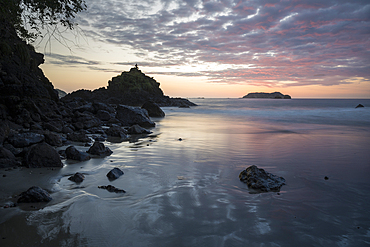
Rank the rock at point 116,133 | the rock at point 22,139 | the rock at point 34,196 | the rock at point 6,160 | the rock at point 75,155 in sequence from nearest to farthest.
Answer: the rock at point 34,196 → the rock at point 6,160 → the rock at point 75,155 → the rock at point 22,139 → the rock at point 116,133

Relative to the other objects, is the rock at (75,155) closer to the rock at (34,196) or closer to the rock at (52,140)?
the rock at (52,140)

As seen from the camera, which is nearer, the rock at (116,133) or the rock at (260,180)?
the rock at (260,180)

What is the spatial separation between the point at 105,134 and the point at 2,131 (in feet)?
14.5

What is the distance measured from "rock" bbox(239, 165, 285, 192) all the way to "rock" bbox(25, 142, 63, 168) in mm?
4578

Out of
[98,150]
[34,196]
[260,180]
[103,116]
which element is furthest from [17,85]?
[260,180]

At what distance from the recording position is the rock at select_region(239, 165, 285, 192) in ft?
14.0

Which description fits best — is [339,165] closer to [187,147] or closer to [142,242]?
[187,147]

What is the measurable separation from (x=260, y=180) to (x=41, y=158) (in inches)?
207

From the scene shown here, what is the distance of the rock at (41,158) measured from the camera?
5.07 m

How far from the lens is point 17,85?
11.8 m

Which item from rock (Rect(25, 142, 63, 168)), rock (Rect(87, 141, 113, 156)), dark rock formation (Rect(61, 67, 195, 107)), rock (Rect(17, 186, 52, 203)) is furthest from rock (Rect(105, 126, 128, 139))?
dark rock formation (Rect(61, 67, 195, 107))

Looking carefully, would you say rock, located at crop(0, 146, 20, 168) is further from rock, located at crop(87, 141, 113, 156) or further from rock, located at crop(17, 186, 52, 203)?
rock, located at crop(17, 186, 52, 203)

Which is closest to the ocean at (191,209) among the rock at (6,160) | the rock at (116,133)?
the rock at (6,160)

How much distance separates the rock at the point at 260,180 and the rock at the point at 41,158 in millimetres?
4578
